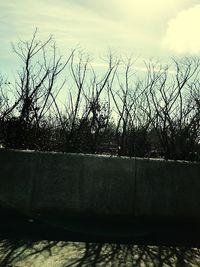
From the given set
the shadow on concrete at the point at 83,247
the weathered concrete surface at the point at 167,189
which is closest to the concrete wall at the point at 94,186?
the weathered concrete surface at the point at 167,189

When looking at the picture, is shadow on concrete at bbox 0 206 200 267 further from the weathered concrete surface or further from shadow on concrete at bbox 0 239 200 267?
the weathered concrete surface

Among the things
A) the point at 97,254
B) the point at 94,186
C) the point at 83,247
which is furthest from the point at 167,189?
the point at 97,254

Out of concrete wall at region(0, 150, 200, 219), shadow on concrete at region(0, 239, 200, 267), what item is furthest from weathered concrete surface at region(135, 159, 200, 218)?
shadow on concrete at region(0, 239, 200, 267)

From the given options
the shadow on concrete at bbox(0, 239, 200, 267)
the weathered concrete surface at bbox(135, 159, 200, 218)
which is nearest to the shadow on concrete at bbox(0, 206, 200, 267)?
the shadow on concrete at bbox(0, 239, 200, 267)

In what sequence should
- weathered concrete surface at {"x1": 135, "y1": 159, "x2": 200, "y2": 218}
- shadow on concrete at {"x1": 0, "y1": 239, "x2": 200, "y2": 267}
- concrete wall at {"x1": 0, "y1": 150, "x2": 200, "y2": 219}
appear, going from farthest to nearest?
weathered concrete surface at {"x1": 135, "y1": 159, "x2": 200, "y2": 218} < concrete wall at {"x1": 0, "y1": 150, "x2": 200, "y2": 219} < shadow on concrete at {"x1": 0, "y1": 239, "x2": 200, "y2": 267}

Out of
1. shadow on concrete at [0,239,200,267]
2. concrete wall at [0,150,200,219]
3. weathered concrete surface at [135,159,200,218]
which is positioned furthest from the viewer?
weathered concrete surface at [135,159,200,218]

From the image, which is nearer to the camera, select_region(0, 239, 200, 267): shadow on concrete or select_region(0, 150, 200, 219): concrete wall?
select_region(0, 239, 200, 267): shadow on concrete

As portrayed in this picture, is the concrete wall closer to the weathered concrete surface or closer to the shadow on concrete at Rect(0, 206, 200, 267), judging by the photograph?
the weathered concrete surface

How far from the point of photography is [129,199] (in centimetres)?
707

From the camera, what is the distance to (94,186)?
7031 mm

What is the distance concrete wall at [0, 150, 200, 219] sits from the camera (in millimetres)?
6914

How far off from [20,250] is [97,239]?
1130mm

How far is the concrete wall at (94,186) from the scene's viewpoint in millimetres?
6914

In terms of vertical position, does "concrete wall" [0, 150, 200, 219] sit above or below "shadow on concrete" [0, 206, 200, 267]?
above
